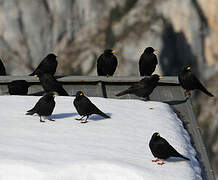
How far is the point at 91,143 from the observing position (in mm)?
7949

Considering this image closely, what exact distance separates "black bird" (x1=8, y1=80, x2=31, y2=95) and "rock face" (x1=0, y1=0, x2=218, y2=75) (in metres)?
29.0

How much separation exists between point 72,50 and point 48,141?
3769cm

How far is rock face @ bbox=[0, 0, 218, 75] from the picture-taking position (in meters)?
42.2

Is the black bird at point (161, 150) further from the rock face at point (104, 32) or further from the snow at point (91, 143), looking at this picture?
the rock face at point (104, 32)

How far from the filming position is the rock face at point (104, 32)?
4225cm

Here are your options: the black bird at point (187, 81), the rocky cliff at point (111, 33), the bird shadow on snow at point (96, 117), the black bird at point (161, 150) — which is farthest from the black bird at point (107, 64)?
the rocky cliff at point (111, 33)

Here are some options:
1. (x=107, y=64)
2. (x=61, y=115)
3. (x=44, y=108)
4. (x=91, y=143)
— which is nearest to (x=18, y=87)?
(x=61, y=115)

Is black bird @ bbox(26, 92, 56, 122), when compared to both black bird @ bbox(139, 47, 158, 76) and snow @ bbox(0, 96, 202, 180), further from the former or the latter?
black bird @ bbox(139, 47, 158, 76)

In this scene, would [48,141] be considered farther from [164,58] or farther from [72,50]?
[72,50]

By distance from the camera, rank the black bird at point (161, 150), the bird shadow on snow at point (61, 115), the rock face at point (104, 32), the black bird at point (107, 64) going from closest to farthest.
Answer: the black bird at point (161, 150) < the bird shadow on snow at point (61, 115) < the black bird at point (107, 64) < the rock face at point (104, 32)

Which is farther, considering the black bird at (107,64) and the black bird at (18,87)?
the black bird at (107,64)

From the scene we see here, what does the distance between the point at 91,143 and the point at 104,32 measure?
36.8 metres

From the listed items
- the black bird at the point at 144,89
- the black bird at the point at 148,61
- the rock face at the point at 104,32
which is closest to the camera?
the black bird at the point at 144,89

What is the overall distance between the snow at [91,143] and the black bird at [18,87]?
704mm
